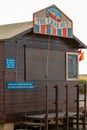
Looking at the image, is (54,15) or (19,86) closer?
(19,86)

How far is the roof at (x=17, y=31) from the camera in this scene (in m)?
18.1

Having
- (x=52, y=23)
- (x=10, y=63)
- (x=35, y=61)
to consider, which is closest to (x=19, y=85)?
(x=10, y=63)

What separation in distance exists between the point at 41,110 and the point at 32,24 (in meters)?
3.39

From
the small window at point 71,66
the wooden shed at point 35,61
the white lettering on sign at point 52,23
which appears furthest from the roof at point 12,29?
the small window at point 71,66

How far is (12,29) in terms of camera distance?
19375 millimetres

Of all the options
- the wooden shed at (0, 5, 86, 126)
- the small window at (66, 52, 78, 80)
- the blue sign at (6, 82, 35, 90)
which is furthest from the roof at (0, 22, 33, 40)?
the small window at (66, 52, 78, 80)

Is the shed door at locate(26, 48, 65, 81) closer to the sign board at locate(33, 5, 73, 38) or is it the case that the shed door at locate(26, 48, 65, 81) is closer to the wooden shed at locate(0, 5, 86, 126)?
the wooden shed at locate(0, 5, 86, 126)

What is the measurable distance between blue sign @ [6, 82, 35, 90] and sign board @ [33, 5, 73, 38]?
6.58 feet

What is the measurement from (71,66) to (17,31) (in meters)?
3.46

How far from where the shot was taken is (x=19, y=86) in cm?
1816

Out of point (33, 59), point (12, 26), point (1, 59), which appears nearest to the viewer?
point (1, 59)

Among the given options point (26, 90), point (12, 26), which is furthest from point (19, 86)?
point (12, 26)

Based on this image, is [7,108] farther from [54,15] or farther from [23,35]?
[54,15]

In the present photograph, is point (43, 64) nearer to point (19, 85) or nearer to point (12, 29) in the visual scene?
point (19, 85)
